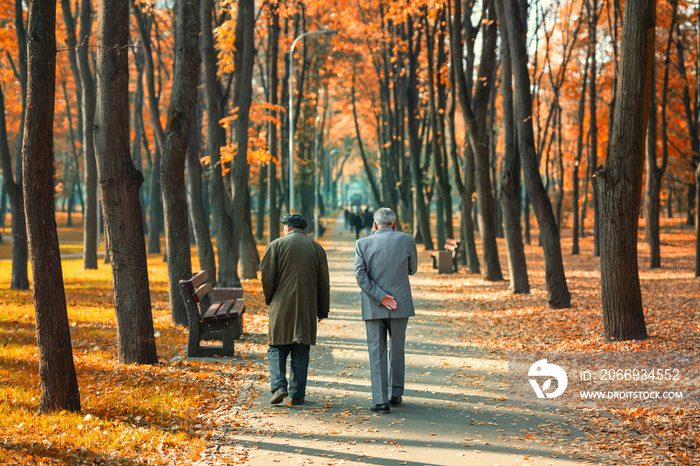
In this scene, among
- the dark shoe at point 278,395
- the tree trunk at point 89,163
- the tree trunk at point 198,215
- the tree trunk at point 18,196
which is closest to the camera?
the dark shoe at point 278,395

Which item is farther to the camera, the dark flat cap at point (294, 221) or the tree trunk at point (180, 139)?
the tree trunk at point (180, 139)

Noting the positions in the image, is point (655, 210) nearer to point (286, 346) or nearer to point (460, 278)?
point (460, 278)

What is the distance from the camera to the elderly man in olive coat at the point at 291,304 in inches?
281

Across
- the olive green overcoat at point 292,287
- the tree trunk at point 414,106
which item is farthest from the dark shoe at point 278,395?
the tree trunk at point 414,106

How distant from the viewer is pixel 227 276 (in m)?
16.0

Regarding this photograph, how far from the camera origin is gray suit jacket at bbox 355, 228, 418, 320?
6949 mm

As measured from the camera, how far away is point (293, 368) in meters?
7.21

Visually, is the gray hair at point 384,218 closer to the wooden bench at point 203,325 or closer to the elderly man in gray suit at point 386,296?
the elderly man in gray suit at point 386,296

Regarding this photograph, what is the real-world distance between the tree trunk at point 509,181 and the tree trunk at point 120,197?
28.6ft

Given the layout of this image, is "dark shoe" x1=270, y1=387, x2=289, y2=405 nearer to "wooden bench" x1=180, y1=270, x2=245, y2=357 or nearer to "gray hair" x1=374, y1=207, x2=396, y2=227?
"gray hair" x1=374, y1=207, x2=396, y2=227

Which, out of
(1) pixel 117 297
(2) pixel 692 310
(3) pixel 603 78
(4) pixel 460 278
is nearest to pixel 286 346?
(1) pixel 117 297

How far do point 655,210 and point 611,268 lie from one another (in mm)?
12453

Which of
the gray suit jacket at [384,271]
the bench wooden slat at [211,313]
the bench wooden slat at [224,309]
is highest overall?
the gray suit jacket at [384,271]

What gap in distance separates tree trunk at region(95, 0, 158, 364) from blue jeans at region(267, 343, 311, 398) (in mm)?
2296
